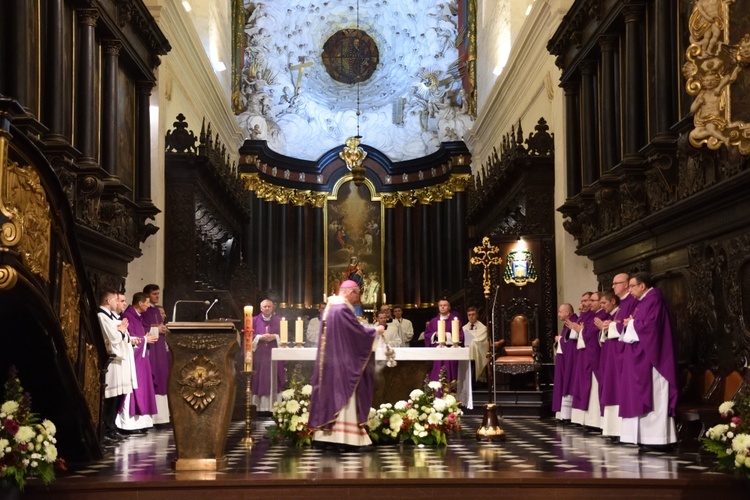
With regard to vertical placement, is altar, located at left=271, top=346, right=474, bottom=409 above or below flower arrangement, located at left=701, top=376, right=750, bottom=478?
above

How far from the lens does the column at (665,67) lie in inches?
493

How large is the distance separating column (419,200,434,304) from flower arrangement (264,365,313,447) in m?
16.9

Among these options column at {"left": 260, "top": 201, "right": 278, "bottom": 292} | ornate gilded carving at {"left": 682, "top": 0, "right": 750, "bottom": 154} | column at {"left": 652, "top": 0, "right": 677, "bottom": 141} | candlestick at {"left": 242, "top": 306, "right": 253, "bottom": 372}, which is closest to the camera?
ornate gilded carving at {"left": 682, "top": 0, "right": 750, "bottom": 154}

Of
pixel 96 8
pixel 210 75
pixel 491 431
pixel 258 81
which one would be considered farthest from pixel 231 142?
pixel 491 431

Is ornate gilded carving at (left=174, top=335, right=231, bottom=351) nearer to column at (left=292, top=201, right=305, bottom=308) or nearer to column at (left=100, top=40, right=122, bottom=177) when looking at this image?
column at (left=100, top=40, right=122, bottom=177)

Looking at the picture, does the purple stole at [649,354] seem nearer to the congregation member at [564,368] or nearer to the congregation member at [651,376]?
the congregation member at [651,376]

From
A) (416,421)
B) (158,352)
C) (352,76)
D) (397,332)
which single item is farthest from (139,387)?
(352,76)

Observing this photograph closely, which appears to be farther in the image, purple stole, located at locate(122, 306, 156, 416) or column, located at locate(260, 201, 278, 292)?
column, located at locate(260, 201, 278, 292)

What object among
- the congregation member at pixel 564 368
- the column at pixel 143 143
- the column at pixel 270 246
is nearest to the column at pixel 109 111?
the column at pixel 143 143

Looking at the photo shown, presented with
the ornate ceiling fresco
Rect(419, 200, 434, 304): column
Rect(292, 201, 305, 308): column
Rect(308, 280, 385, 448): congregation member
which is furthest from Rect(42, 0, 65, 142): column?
Rect(419, 200, 434, 304): column

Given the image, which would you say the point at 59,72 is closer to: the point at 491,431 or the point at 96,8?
the point at 96,8

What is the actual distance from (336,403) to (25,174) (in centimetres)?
468

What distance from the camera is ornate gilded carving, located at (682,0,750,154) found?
907 centimetres

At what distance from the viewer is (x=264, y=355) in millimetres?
17781
